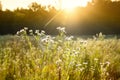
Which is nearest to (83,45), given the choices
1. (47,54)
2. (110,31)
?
(47,54)

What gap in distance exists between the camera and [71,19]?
105 feet

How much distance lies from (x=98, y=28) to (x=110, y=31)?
114 cm

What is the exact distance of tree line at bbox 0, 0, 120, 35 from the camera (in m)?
30.7

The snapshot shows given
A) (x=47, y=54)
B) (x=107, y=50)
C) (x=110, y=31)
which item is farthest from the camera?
(x=110, y=31)

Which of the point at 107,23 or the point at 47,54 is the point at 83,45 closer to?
the point at 47,54

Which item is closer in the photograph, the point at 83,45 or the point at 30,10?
the point at 83,45

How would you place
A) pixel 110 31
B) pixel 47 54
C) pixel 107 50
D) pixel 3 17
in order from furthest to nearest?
pixel 3 17
pixel 110 31
pixel 107 50
pixel 47 54

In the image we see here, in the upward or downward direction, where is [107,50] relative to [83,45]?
downward

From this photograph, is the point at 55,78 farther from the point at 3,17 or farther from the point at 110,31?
the point at 3,17

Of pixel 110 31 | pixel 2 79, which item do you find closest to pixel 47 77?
pixel 2 79

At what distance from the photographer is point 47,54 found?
223 inches

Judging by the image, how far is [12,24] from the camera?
31.1m

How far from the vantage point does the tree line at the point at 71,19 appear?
101 feet

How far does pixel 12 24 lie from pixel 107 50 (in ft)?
75.5
